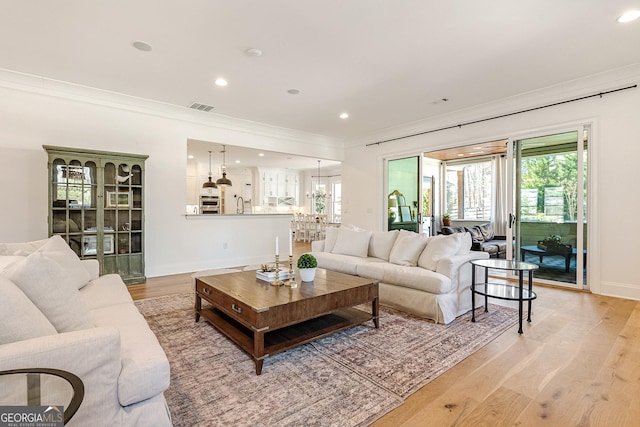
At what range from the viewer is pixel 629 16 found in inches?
106

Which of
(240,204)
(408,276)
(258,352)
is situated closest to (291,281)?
(258,352)

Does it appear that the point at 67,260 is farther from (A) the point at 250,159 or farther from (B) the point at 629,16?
(A) the point at 250,159

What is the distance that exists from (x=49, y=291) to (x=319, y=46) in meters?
2.92

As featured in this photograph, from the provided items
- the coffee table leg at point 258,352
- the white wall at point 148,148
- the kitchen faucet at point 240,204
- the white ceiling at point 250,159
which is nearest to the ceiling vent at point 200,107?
the white wall at point 148,148

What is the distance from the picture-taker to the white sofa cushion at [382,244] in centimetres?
411

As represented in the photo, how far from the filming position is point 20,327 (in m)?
1.19

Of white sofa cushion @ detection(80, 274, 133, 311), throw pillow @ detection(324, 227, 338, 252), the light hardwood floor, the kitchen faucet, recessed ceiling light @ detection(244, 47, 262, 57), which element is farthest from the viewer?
the kitchen faucet

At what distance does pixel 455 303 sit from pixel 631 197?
270 cm

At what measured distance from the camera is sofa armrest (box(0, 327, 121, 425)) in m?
1.10

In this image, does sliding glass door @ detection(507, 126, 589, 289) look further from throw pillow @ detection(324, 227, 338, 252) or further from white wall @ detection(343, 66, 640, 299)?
throw pillow @ detection(324, 227, 338, 252)

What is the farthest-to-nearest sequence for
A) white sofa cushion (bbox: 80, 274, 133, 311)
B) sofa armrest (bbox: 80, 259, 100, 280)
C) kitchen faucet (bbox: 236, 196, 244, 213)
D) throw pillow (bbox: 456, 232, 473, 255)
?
1. kitchen faucet (bbox: 236, 196, 244, 213)
2. throw pillow (bbox: 456, 232, 473, 255)
3. sofa armrest (bbox: 80, 259, 100, 280)
4. white sofa cushion (bbox: 80, 274, 133, 311)

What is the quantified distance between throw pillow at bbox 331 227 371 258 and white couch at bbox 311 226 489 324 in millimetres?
14

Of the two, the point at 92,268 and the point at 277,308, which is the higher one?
the point at 92,268


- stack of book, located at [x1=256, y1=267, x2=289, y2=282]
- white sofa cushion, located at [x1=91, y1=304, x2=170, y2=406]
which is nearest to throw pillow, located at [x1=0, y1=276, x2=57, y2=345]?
white sofa cushion, located at [x1=91, y1=304, x2=170, y2=406]
